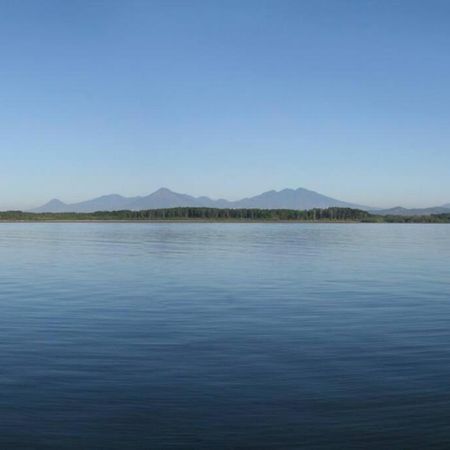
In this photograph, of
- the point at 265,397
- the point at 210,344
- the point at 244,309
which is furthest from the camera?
the point at 244,309

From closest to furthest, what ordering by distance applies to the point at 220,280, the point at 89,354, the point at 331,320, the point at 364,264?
the point at 89,354 < the point at 331,320 < the point at 220,280 < the point at 364,264

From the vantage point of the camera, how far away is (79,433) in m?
9.62

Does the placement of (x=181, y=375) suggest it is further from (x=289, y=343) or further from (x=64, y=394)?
(x=289, y=343)

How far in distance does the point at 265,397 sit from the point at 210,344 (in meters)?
4.64

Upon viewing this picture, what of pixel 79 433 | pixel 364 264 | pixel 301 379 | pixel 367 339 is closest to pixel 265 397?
pixel 301 379

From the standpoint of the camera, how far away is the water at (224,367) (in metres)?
9.73

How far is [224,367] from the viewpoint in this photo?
13453 mm

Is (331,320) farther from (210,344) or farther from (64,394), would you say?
(64,394)

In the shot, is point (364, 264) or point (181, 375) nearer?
point (181, 375)

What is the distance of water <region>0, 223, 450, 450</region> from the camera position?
31.9ft

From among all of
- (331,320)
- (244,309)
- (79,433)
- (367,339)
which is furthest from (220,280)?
(79,433)

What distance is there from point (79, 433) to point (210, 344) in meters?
6.53

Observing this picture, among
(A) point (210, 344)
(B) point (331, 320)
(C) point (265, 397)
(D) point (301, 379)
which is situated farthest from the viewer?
(B) point (331, 320)

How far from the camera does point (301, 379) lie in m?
12.5
